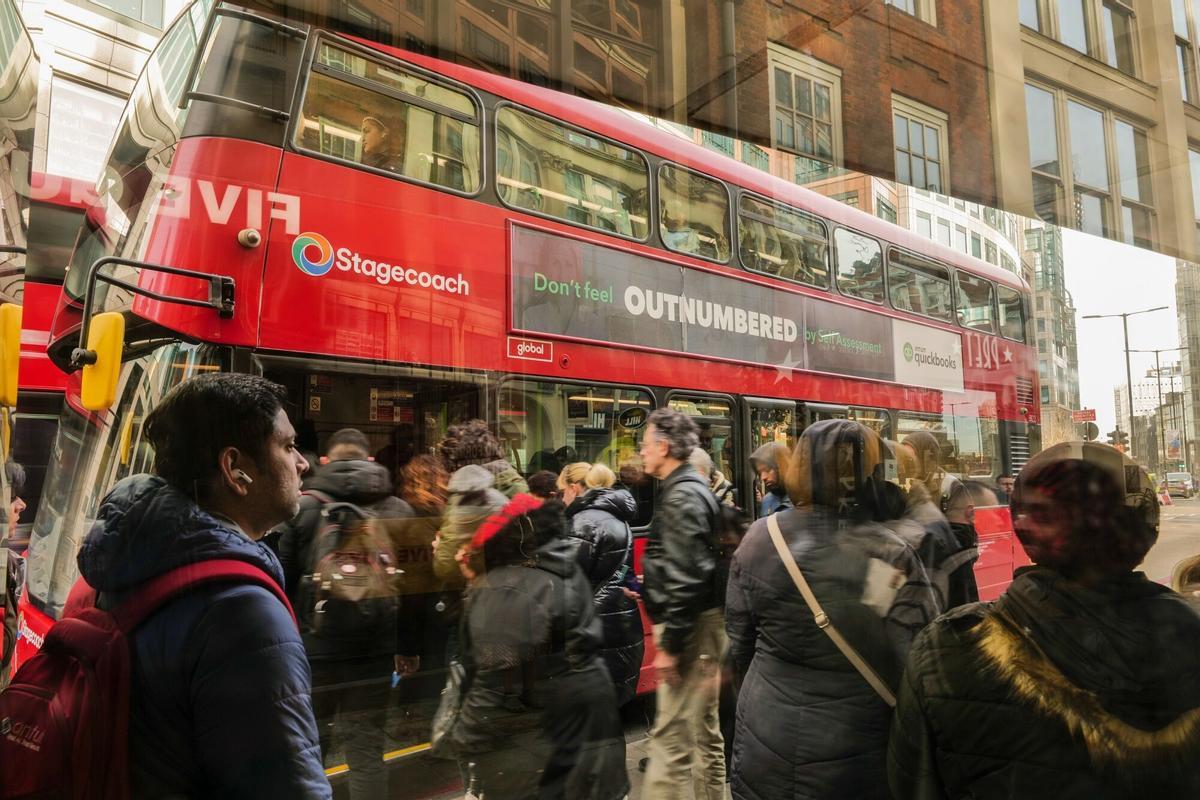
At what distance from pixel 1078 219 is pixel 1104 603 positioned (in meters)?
1.23

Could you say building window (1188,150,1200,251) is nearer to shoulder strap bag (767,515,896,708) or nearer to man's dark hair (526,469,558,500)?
shoulder strap bag (767,515,896,708)

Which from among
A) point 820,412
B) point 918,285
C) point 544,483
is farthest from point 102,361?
point 918,285

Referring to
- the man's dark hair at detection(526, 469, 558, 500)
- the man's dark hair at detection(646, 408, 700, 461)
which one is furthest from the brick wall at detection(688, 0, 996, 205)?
the man's dark hair at detection(526, 469, 558, 500)

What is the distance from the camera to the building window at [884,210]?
2479mm

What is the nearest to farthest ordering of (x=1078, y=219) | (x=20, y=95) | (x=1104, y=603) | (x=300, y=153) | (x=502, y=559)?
(x=1104, y=603), (x=20, y=95), (x=1078, y=219), (x=502, y=559), (x=300, y=153)

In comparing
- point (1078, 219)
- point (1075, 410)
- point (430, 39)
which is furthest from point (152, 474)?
point (1078, 219)

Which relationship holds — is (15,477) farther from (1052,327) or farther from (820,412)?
(1052,327)

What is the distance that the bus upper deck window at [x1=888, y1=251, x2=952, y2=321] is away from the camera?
288 centimetres

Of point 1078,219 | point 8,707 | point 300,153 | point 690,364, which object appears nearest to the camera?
point 8,707

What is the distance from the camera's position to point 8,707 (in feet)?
3.66

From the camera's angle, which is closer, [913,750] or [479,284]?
[913,750]

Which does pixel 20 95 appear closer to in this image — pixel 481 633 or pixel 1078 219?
pixel 481 633

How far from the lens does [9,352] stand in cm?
142

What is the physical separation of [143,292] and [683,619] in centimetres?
194
